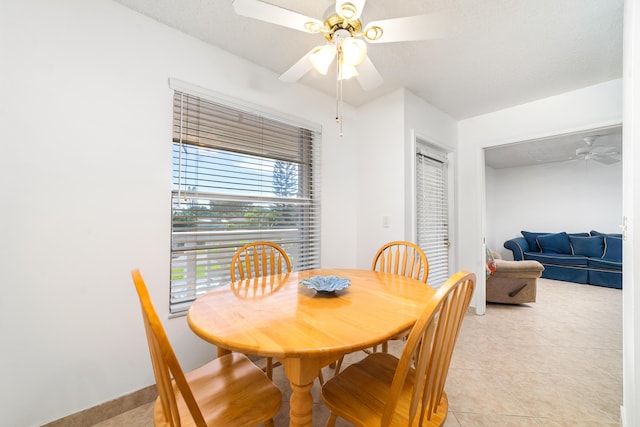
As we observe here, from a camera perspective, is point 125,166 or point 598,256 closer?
point 125,166

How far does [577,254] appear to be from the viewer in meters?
4.91

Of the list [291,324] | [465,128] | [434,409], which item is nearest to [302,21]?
[291,324]

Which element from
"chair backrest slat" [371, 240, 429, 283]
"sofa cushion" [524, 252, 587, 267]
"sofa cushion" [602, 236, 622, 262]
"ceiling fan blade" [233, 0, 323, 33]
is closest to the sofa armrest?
"sofa cushion" [524, 252, 587, 267]

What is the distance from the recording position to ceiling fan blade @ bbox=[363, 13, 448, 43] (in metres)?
1.15

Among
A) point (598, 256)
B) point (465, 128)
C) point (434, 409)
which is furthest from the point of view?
point (598, 256)

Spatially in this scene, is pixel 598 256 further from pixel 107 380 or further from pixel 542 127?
pixel 107 380

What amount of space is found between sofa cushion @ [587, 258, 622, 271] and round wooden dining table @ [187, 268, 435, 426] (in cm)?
521

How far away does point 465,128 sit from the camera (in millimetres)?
3266

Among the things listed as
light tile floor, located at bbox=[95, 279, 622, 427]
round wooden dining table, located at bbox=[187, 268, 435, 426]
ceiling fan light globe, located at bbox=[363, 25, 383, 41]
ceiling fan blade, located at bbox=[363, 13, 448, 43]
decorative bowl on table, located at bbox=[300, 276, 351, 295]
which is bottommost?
light tile floor, located at bbox=[95, 279, 622, 427]

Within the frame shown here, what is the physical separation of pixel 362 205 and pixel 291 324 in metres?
2.08

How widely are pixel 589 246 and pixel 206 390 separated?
22.0 feet

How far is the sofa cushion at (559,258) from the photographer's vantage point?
181 inches

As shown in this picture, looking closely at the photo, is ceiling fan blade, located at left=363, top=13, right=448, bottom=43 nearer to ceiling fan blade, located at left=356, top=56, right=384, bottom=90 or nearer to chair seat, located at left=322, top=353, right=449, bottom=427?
ceiling fan blade, located at left=356, top=56, right=384, bottom=90

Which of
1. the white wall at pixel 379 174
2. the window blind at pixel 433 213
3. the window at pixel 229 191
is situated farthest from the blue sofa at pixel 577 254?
the window at pixel 229 191
